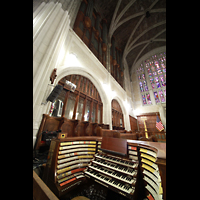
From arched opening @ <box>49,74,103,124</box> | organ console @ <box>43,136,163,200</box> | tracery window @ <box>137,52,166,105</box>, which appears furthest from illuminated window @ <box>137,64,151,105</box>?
organ console @ <box>43,136,163,200</box>

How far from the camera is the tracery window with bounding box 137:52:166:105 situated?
40.8 feet

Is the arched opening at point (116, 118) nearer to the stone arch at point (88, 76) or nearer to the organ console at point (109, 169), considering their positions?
the stone arch at point (88, 76)

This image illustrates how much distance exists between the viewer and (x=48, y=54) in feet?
8.12

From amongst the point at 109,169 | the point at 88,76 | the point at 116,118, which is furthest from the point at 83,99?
the point at 116,118

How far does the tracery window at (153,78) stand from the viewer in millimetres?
12422

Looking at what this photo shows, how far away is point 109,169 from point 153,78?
50.1ft

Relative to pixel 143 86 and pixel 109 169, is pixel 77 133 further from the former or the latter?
pixel 143 86

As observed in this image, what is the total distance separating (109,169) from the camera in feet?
5.80

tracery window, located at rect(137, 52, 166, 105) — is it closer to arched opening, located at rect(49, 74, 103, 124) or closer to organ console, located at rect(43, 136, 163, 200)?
arched opening, located at rect(49, 74, 103, 124)

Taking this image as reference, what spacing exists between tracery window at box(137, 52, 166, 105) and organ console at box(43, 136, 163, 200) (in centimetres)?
1280

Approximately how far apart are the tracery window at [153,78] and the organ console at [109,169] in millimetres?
12800
